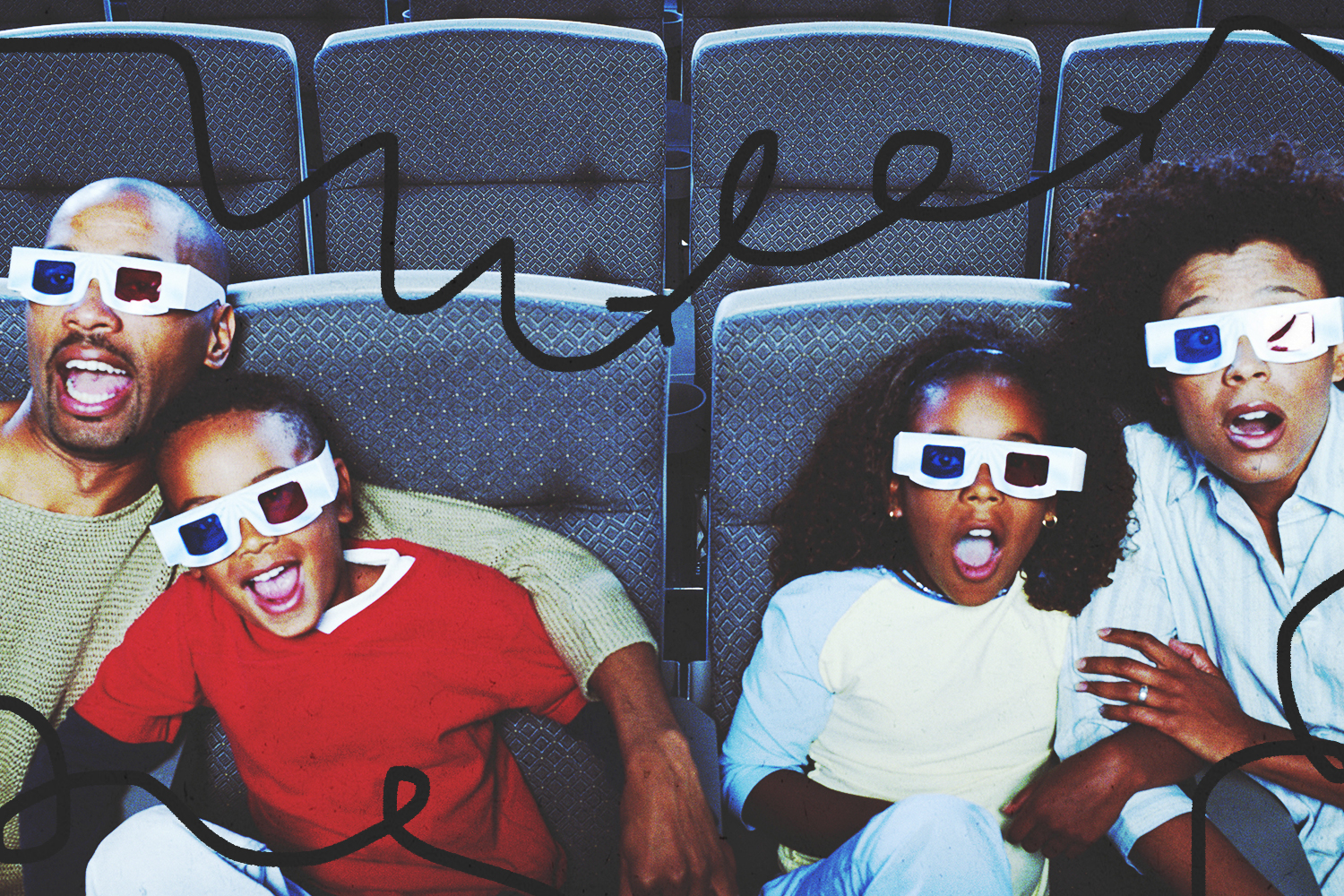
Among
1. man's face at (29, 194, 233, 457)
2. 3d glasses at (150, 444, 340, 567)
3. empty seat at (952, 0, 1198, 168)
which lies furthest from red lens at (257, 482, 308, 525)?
empty seat at (952, 0, 1198, 168)

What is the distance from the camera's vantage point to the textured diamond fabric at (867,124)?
1.26m

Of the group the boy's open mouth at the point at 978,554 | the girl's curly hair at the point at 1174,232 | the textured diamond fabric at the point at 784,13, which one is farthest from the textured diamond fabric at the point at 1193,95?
the textured diamond fabric at the point at 784,13

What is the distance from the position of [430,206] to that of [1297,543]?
1.15 meters

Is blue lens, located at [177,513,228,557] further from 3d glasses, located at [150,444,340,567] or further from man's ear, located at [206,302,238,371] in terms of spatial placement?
man's ear, located at [206,302,238,371]

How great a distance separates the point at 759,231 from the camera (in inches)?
A: 52.8

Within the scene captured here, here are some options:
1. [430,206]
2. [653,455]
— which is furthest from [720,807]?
[430,206]

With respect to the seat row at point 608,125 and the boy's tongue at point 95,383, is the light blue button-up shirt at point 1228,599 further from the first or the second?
the boy's tongue at point 95,383

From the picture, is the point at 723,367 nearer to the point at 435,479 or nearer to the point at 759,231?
the point at 435,479

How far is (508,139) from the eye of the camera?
1.35 meters

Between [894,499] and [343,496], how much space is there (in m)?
0.45

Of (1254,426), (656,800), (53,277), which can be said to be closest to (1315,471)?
(1254,426)

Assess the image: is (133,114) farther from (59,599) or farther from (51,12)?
(51,12)

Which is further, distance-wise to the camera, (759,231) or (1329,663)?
(759,231)

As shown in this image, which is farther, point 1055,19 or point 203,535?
point 1055,19
